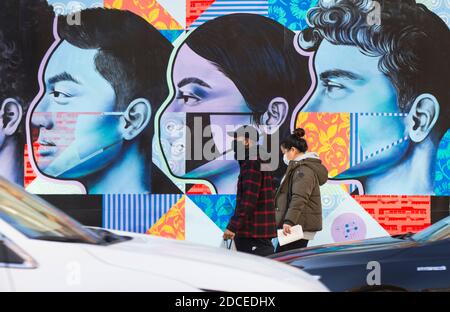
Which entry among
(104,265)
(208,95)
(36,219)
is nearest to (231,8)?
(208,95)

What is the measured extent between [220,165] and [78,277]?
21.0ft

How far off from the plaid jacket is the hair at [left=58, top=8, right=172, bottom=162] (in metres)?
3.10

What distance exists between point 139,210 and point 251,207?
3.16 metres

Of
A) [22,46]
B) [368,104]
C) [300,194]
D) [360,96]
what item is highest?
[22,46]

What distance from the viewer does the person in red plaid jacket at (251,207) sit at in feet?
23.6

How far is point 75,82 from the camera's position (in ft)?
32.9

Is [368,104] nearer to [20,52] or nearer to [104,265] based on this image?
[20,52]

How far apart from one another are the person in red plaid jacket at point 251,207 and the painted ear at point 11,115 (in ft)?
13.0

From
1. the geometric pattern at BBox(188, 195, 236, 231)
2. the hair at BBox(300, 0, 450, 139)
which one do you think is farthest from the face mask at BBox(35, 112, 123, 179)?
the hair at BBox(300, 0, 450, 139)

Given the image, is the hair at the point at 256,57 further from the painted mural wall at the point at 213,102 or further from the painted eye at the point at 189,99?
the painted eye at the point at 189,99

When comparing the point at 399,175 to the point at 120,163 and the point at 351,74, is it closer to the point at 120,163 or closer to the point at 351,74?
the point at 351,74

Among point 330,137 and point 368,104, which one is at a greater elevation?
point 368,104

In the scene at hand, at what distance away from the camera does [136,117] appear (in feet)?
32.9

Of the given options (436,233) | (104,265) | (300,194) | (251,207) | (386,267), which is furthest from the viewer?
(300,194)
